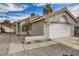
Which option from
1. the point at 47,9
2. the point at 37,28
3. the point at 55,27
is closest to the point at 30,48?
the point at 37,28

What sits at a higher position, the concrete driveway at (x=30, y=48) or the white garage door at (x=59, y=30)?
the white garage door at (x=59, y=30)

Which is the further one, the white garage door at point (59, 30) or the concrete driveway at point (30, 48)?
the white garage door at point (59, 30)

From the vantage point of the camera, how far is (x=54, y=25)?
3.00 meters

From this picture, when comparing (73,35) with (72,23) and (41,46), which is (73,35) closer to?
(72,23)

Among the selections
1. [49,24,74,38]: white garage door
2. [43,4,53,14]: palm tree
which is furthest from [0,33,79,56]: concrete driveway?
[43,4,53,14]: palm tree

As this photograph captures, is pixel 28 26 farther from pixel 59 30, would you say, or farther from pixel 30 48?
pixel 59 30

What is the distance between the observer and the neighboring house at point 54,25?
295 cm

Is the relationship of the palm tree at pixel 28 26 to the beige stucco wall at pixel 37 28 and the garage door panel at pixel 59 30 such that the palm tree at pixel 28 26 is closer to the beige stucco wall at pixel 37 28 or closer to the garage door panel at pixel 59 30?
the beige stucco wall at pixel 37 28

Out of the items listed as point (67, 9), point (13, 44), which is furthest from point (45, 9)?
point (13, 44)

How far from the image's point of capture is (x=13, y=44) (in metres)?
2.93

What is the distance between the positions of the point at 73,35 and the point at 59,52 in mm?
360

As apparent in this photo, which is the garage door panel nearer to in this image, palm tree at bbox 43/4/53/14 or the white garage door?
the white garage door

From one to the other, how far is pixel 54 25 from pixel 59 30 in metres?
0.11

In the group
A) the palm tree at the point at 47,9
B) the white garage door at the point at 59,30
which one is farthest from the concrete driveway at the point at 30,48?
the palm tree at the point at 47,9
